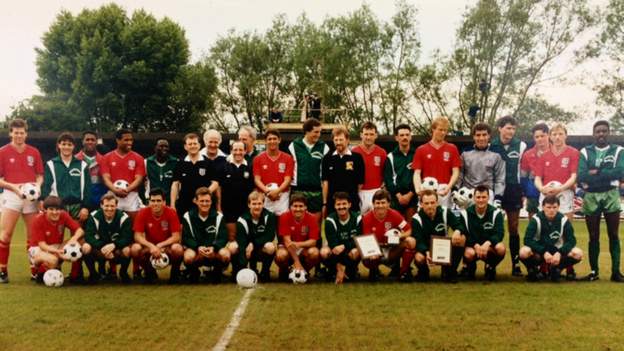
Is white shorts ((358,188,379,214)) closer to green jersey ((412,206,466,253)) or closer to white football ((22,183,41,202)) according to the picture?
green jersey ((412,206,466,253))

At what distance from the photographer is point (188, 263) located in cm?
756

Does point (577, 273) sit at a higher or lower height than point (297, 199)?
lower

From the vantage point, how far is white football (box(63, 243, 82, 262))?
7.50 m

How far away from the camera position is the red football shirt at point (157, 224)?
7781 mm

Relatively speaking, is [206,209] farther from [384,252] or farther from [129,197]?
[384,252]

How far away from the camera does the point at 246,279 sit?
7223 mm

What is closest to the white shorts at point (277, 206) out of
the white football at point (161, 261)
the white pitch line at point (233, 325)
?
the white football at point (161, 261)

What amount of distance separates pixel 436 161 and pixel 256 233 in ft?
7.29

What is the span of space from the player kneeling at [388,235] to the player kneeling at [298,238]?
58cm

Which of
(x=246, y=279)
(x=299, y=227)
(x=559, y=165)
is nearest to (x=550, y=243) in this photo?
(x=559, y=165)

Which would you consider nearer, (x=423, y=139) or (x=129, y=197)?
(x=129, y=197)

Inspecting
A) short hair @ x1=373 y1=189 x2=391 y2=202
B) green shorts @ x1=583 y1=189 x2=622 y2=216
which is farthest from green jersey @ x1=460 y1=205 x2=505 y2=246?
green shorts @ x1=583 y1=189 x2=622 y2=216

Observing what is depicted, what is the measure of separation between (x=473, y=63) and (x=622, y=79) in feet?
24.5

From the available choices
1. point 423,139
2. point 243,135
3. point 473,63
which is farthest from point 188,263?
point 473,63
